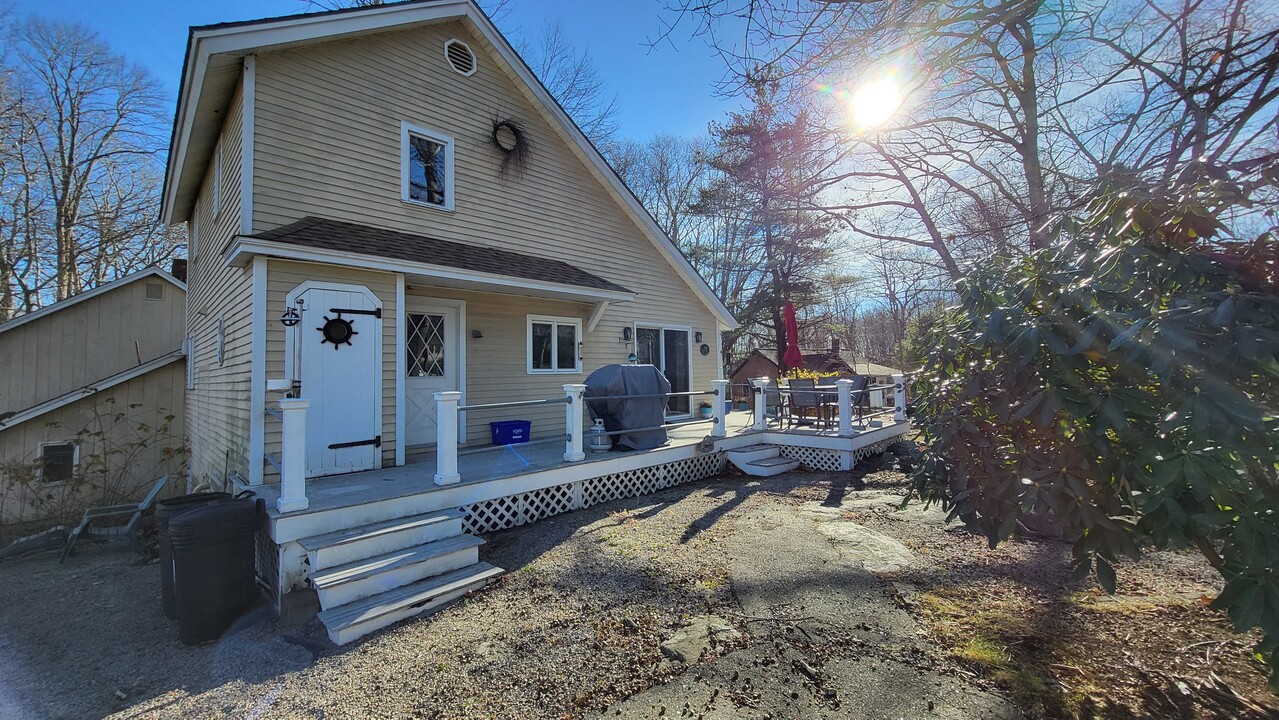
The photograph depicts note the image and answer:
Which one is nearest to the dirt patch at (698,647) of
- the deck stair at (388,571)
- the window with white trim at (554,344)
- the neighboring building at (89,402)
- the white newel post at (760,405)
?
the deck stair at (388,571)

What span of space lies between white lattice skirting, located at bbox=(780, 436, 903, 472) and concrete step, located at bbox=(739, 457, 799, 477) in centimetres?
33

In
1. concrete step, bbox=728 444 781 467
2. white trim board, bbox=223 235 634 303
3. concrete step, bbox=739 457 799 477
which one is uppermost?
white trim board, bbox=223 235 634 303

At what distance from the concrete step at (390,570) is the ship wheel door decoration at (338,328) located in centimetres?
276

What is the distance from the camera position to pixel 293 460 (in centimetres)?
412

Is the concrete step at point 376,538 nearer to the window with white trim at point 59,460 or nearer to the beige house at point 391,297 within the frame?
the beige house at point 391,297

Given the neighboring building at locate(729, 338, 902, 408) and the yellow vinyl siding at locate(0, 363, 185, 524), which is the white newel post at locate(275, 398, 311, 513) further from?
the neighboring building at locate(729, 338, 902, 408)

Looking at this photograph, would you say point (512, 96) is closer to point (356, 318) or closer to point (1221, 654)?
point (356, 318)

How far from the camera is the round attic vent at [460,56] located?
7684 millimetres

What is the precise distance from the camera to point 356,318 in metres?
5.89

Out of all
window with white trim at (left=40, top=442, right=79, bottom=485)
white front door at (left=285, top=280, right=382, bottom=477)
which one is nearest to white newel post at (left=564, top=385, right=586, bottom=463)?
white front door at (left=285, top=280, right=382, bottom=477)

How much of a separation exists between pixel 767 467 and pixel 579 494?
3319 millimetres

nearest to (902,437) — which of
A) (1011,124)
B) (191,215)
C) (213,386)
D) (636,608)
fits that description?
(1011,124)

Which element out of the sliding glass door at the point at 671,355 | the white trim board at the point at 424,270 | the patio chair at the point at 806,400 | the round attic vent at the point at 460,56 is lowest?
the patio chair at the point at 806,400

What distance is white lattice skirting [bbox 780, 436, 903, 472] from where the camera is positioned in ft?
27.1
